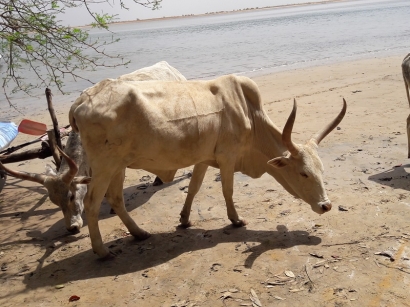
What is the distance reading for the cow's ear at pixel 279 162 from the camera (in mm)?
4906

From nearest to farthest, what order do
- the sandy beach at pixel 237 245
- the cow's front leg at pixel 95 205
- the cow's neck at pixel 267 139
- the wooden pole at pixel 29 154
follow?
the sandy beach at pixel 237 245
the cow's front leg at pixel 95 205
the cow's neck at pixel 267 139
the wooden pole at pixel 29 154

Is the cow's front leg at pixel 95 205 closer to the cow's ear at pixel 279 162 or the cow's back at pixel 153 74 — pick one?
the cow's ear at pixel 279 162

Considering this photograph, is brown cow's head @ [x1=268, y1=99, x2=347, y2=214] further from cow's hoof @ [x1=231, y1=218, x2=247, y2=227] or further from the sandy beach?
cow's hoof @ [x1=231, y1=218, x2=247, y2=227]

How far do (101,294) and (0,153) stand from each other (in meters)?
4.22

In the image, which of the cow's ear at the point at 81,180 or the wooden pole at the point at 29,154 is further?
the wooden pole at the point at 29,154

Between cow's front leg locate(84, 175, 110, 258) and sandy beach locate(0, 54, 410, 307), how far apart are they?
0.14 m

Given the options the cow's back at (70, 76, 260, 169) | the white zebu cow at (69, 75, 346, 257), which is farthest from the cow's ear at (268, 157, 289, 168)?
the cow's back at (70, 76, 260, 169)

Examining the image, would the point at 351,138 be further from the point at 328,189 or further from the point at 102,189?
the point at 102,189

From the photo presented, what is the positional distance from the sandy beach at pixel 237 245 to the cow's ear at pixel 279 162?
2.32 feet

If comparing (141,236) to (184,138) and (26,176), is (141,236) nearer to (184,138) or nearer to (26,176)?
(184,138)

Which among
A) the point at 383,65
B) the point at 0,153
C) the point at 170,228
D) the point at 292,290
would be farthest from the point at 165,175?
the point at 383,65

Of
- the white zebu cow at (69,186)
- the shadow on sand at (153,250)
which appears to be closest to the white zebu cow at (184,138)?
the shadow on sand at (153,250)

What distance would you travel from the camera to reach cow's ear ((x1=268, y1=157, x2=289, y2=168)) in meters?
4.91

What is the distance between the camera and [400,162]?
22.2ft
